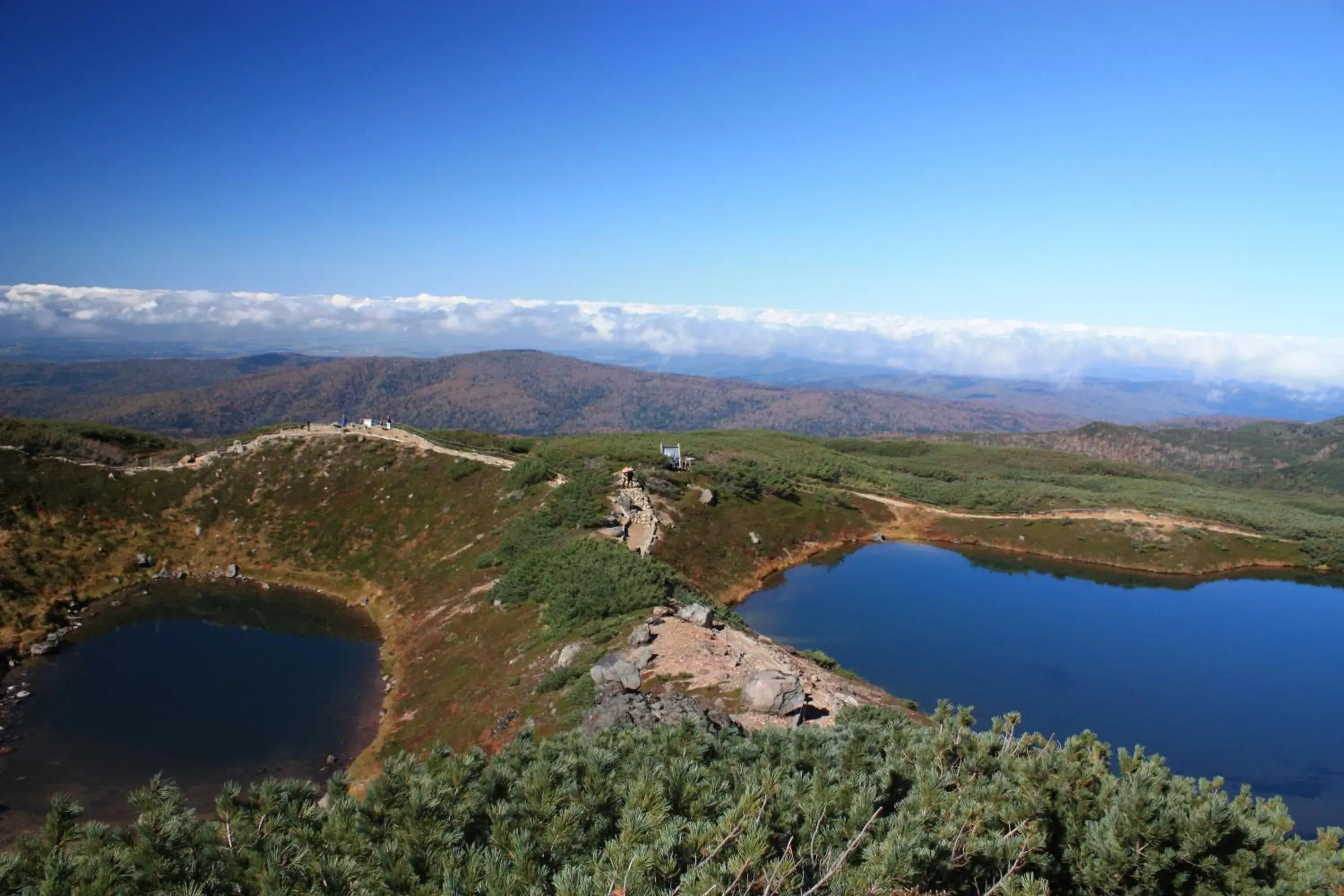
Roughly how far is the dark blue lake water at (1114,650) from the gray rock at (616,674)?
A: 55.3 feet

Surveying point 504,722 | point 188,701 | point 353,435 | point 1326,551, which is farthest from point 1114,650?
point 353,435

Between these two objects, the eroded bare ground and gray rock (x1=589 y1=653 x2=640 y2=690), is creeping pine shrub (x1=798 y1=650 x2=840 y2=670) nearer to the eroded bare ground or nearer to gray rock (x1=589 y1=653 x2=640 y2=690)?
the eroded bare ground

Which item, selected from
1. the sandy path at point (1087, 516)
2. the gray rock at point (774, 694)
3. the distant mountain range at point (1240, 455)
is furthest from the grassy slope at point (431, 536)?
the distant mountain range at point (1240, 455)

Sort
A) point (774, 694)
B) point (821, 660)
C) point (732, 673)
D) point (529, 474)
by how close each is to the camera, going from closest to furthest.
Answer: point (774, 694) → point (732, 673) → point (821, 660) → point (529, 474)

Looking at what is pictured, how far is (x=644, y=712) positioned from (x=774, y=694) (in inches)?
199

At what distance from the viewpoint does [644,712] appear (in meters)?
20.4

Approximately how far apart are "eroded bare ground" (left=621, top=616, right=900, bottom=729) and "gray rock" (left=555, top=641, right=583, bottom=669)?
277 cm

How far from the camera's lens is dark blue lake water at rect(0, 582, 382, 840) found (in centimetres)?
2795

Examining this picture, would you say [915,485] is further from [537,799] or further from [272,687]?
[537,799]

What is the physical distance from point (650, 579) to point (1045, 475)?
329ft

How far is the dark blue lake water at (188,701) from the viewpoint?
27953mm

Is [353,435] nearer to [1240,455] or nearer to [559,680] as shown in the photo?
[559,680]

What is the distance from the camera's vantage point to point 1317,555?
64938mm

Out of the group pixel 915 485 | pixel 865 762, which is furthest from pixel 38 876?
pixel 915 485
